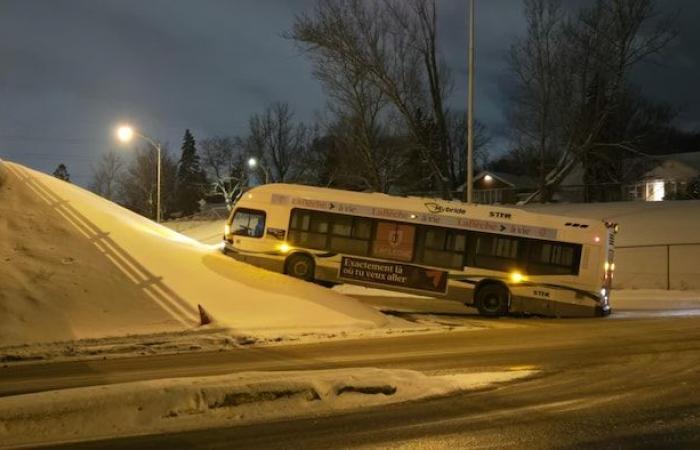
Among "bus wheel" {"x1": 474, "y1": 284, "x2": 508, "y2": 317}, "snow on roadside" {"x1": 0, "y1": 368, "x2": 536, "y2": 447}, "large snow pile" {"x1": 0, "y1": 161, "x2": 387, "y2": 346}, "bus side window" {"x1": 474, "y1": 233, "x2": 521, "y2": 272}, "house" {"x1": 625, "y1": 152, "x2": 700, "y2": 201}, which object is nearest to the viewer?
"snow on roadside" {"x1": 0, "y1": 368, "x2": 536, "y2": 447}

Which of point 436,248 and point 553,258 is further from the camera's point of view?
point 436,248

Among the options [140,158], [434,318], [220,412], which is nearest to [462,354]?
[220,412]

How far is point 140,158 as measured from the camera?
101375mm

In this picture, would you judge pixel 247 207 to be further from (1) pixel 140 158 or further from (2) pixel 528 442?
(1) pixel 140 158

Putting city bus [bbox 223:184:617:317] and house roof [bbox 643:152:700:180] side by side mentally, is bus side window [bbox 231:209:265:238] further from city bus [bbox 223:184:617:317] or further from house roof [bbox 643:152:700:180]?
house roof [bbox 643:152:700:180]

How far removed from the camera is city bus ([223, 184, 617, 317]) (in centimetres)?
2003

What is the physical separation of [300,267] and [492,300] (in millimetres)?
5568

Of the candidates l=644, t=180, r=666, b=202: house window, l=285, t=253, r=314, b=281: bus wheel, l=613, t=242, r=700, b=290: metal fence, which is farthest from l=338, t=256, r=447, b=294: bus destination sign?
l=644, t=180, r=666, b=202: house window

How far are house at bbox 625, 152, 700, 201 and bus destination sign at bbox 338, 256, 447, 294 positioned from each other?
39.6 meters

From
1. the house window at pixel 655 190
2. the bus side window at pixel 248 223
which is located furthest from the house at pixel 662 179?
the bus side window at pixel 248 223

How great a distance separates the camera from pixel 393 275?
21.0m

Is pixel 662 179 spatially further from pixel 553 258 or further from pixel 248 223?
pixel 248 223

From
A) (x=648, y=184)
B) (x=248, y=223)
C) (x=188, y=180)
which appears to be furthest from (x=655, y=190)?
(x=188, y=180)

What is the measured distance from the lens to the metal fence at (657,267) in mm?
28016
